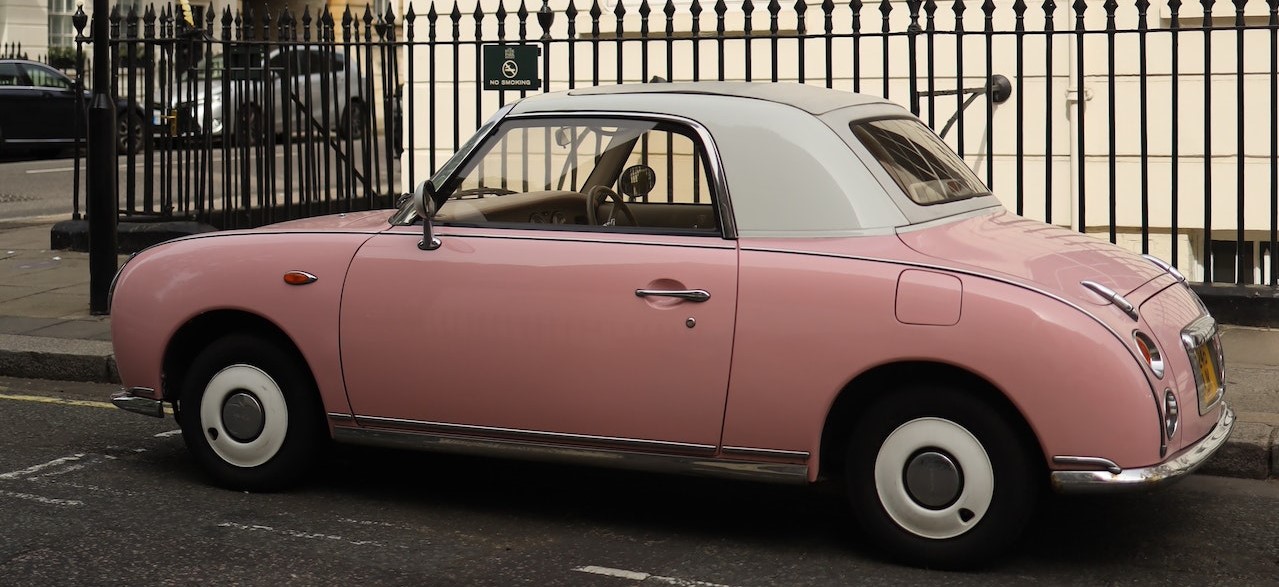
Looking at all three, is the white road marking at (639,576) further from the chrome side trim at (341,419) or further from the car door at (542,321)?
the chrome side trim at (341,419)

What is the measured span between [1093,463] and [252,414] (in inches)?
113

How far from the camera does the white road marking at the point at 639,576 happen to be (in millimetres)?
4602

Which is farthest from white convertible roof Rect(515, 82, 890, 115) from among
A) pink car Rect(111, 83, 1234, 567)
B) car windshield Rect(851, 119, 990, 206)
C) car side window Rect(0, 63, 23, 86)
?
car side window Rect(0, 63, 23, 86)

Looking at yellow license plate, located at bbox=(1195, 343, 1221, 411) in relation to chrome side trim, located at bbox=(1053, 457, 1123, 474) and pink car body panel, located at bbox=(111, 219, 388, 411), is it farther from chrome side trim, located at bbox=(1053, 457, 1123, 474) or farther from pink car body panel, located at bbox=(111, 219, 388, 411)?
pink car body panel, located at bbox=(111, 219, 388, 411)

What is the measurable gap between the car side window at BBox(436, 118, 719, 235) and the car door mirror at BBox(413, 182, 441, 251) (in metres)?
0.09

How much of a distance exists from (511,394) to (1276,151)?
4878 millimetres

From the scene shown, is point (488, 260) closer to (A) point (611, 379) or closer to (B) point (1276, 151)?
(A) point (611, 379)

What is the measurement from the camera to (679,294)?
484 cm

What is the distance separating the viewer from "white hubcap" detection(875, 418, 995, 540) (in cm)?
456

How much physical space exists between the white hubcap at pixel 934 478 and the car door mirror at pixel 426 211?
1636 mm

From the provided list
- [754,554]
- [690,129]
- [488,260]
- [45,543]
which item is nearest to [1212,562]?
[754,554]

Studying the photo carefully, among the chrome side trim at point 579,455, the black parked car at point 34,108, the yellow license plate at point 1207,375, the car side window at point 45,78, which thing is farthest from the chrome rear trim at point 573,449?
the car side window at point 45,78

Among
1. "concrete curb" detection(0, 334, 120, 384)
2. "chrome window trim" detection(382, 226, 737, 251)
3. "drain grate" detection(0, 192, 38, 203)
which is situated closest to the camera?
"chrome window trim" detection(382, 226, 737, 251)

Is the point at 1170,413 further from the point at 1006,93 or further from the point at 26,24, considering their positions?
the point at 26,24
